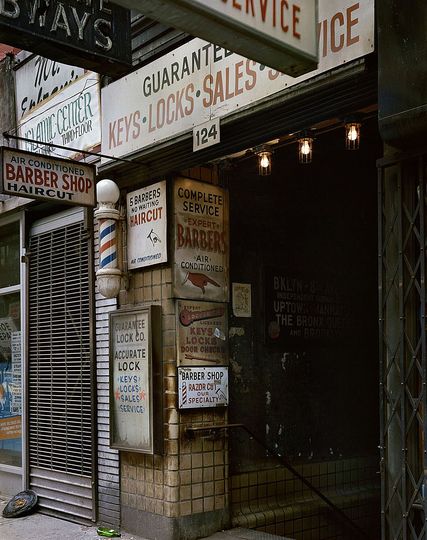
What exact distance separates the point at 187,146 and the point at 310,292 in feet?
9.47

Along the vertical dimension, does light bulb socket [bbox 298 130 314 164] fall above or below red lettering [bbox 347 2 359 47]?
below

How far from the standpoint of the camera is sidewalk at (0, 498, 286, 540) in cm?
751

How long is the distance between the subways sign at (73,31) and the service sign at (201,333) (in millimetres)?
2516

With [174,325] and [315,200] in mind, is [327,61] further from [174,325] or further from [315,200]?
[315,200]

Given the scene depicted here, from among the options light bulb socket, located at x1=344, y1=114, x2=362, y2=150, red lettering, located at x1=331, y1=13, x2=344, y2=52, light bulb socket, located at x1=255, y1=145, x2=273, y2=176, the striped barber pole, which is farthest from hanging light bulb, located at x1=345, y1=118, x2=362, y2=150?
the striped barber pole

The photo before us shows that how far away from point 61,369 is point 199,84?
425 centimetres

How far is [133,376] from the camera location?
7883 millimetres

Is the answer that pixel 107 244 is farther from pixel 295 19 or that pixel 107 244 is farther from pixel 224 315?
pixel 295 19

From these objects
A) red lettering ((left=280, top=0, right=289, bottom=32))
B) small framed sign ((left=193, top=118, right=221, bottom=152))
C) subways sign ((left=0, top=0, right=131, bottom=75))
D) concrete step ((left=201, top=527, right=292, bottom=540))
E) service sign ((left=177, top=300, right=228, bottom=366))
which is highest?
subways sign ((left=0, top=0, right=131, bottom=75))

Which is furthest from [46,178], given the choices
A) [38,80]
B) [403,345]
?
[403,345]

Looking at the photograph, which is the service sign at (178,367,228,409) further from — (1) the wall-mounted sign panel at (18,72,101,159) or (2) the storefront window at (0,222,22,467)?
(2) the storefront window at (0,222,22,467)

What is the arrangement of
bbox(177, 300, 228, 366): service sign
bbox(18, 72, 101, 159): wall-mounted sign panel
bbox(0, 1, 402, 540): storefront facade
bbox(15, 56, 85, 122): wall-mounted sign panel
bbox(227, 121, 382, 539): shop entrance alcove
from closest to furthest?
bbox(0, 1, 402, 540): storefront facade, bbox(177, 300, 228, 366): service sign, bbox(227, 121, 382, 539): shop entrance alcove, bbox(18, 72, 101, 159): wall-mounted sign panel, bbox(15, 56, 85, 122): wall-mounted sign panel

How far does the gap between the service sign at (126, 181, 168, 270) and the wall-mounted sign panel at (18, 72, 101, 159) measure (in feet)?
2.99

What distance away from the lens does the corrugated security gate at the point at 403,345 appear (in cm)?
518
